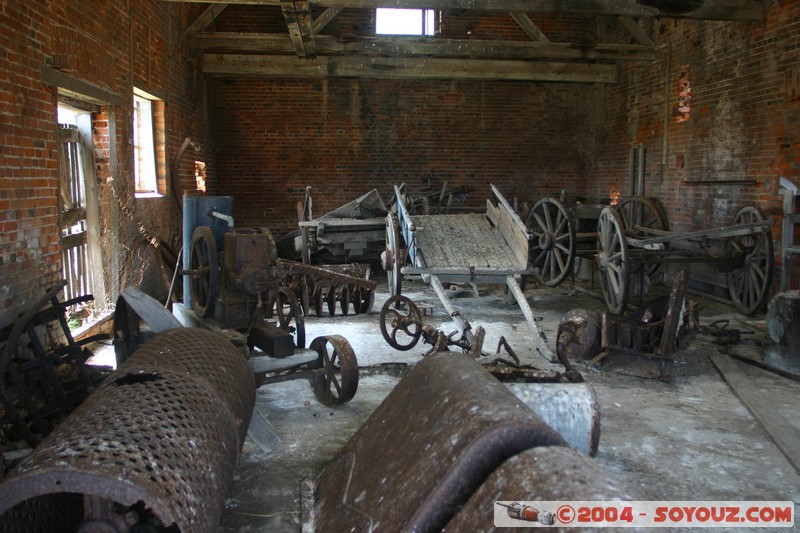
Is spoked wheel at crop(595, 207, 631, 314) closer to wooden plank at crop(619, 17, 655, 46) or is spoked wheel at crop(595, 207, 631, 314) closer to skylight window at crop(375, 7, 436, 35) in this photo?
wooden plank at crop(619, 17, 655, 46)

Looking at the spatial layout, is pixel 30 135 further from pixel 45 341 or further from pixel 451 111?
pixel 451 111

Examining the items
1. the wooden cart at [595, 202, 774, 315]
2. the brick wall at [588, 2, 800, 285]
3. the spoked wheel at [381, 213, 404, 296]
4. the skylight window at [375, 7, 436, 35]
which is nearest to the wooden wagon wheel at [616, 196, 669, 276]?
the brick wall at [588, 2, 800, 285]

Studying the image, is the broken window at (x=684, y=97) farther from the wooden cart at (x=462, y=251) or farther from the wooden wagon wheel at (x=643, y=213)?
the wooden cart at (x=462, y=251)

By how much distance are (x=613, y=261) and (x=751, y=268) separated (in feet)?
5.31

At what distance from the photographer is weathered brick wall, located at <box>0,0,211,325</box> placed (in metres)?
4.41

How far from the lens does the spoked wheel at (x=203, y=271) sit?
16.3 ft

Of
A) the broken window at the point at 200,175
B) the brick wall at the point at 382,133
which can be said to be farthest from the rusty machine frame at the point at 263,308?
the brick wall at the point at 382,133

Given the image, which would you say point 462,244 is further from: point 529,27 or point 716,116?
point 716,116

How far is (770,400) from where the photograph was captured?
15.1ft

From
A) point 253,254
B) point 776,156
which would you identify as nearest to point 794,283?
point 776,156

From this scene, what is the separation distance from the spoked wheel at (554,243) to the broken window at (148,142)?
17.1ft

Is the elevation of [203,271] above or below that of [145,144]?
below

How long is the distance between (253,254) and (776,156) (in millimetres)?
6475

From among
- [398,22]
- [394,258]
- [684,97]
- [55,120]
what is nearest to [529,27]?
[684,97]
